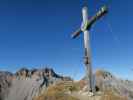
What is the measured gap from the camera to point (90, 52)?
1970 cm

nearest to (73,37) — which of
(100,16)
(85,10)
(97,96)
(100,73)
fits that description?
(85,10)

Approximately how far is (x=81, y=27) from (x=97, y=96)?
743 centimetres

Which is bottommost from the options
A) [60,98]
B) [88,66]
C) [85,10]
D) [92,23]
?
[60,98]

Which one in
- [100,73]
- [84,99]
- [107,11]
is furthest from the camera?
[100,73]

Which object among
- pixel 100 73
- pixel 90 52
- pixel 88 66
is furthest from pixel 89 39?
pixel 100 73

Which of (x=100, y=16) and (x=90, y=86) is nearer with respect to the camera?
(x=100, y=16)

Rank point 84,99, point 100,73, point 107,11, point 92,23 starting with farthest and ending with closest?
point 100,73 → point 84,99 → point 92,23 → point 107,11

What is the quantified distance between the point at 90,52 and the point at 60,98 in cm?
1167

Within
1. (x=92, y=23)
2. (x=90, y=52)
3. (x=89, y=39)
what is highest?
(x=92, y=23)

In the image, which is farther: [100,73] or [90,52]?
[100,73]

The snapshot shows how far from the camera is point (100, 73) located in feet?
542

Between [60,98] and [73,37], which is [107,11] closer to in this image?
[73,37]

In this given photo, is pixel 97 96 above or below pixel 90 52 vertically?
below

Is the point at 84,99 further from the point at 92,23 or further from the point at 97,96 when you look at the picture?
the point at 92,23
